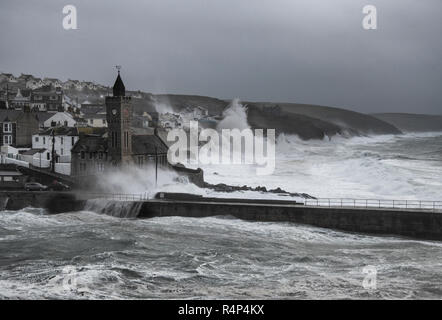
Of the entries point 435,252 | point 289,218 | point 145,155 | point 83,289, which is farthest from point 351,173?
point 83,289

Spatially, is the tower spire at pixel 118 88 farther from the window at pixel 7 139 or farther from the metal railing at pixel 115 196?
the window at pixel 7 139

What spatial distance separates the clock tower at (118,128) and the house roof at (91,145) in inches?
40.6

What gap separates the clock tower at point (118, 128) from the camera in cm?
4453

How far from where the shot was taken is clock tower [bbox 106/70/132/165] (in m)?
44.5

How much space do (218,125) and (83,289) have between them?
106598 mm

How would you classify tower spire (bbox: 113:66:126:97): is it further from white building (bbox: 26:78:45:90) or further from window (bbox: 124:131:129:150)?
white building (bbox: 26:78:45:90)

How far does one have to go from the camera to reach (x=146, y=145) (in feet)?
156

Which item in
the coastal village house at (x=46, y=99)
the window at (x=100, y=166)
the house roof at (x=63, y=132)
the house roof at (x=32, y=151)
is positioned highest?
the coastal village house at (x=46, y=99)

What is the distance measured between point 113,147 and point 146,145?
3.54m

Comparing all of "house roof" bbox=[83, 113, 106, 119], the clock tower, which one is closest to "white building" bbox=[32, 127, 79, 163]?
the clock tower

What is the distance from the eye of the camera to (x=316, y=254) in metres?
27.8

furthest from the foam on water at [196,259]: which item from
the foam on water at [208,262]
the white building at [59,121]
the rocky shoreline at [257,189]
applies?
the white building at [59,121]

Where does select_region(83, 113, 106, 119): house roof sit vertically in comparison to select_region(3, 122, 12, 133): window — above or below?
above
